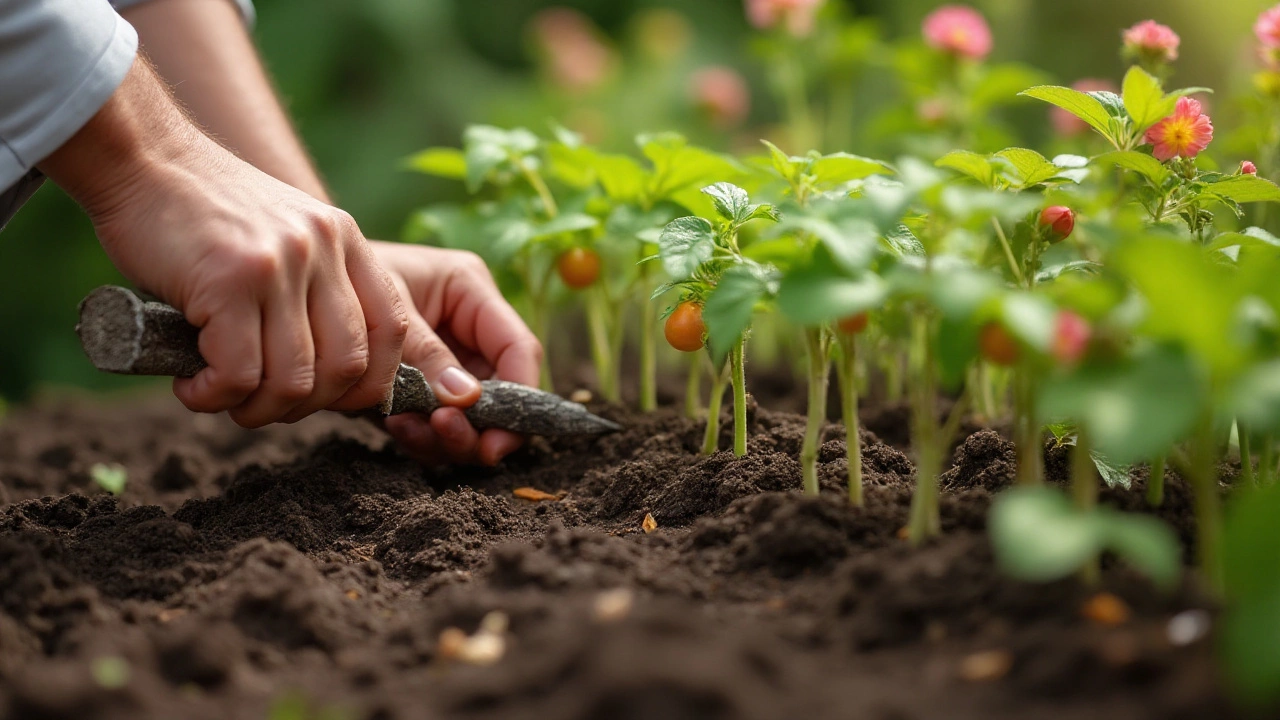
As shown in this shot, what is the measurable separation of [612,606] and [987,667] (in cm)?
32

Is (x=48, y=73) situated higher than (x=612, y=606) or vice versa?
(x=48, y=73)

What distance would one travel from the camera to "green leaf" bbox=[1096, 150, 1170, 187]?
3.76 ft

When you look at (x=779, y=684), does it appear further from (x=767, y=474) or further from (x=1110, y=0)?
(x=1110, y=0)

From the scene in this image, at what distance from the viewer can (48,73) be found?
1.15 metres

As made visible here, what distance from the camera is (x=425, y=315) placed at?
1.82 m

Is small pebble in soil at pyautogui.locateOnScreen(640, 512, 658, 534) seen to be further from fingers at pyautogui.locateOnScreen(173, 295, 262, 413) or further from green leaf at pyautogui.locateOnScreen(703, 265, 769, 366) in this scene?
fingers at pyautogui.locateOnScreen(173, 295, 262, 413)

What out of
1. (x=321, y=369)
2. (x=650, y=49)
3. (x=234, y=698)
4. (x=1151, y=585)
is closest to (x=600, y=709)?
(x=234, y=698)

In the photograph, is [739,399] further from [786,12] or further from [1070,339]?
[786,12]

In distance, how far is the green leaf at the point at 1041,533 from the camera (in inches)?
28.4

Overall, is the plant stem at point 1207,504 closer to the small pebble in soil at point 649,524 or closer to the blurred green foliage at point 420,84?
the small pebble in soil at point 649,524

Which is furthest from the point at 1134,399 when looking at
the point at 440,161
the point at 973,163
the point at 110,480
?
the point at 110,480

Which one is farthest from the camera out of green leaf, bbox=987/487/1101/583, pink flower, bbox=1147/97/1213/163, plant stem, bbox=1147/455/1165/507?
pink flower, bbox=1147/97/1213/163

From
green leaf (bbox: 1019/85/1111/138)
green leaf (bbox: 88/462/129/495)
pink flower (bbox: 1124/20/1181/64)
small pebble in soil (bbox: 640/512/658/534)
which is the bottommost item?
green leaf (bbox: 88/462/129/495)

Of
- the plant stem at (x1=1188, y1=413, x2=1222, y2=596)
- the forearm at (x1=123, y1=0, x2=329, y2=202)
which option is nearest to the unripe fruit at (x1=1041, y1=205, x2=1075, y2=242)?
the plant stem at (x1=1188, y1=413, x2=1222, y2=596)
